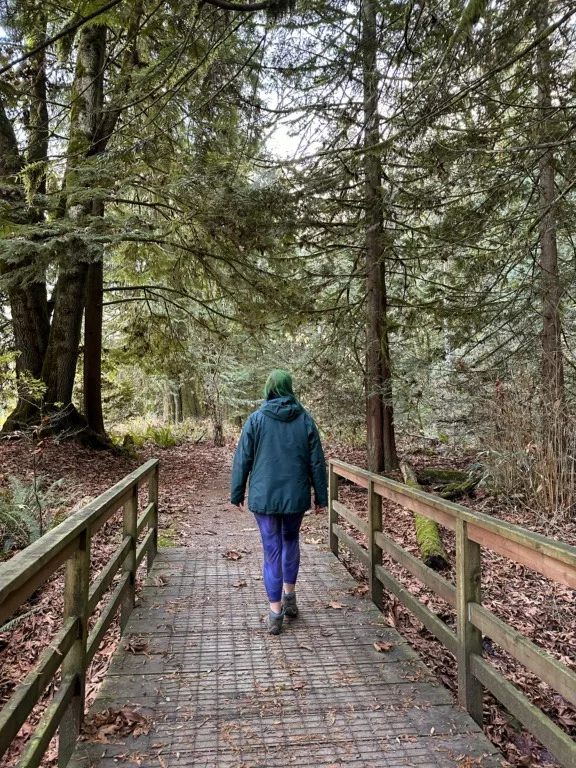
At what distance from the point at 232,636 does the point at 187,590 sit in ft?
3.72

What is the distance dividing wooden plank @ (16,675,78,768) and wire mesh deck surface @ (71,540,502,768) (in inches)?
12.1

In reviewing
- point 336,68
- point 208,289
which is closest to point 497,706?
point 336,68

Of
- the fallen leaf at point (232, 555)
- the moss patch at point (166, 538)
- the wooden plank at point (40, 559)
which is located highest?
the wooden plank at point (40, 559)

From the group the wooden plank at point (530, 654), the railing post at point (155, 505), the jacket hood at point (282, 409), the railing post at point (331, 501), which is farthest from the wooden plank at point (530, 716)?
the railing post at point (155, 505)

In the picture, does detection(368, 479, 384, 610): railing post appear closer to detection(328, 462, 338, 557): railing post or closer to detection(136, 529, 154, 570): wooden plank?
detection(328, 462, 338, 557): railing post

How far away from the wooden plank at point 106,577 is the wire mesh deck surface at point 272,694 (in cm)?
59

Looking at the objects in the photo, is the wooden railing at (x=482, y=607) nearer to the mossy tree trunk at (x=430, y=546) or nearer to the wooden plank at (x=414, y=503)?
the wooden plank at (x=414, y=503)

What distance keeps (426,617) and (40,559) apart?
265 centimetres

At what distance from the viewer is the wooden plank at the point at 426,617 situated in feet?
11.0

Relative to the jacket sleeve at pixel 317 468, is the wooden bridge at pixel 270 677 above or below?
below

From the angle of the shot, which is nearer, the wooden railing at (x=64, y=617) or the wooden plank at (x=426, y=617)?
the wooden railing at (x=64, y=617)

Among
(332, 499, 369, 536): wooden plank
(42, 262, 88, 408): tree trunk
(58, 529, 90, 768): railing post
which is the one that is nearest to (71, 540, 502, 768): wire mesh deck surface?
(58, 529, 90, 768): railing post

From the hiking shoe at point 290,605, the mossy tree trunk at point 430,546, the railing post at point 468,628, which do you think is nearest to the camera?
the railing post at point 468,628

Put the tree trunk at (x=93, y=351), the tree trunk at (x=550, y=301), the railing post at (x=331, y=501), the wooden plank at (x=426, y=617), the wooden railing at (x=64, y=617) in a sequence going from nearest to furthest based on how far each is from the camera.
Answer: the wooden railing at (x=64, y=617) < the wooden plank at (x=426, y=617) < the railing post at (x=331, y=501) < the tree trunk at (x=550, y=301) < the tree trunk at (x=93, y=351)
